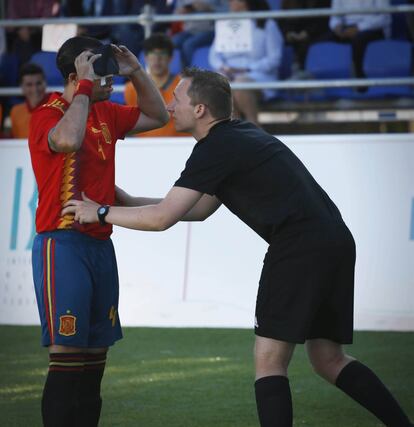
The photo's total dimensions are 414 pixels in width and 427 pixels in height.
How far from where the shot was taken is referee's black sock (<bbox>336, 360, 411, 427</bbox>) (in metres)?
5.02

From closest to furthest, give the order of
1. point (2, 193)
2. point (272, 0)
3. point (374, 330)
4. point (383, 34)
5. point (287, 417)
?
1. point (287, 417)
2. point (374, 330)
3. point (2, 193)
4. point (383, 34)
5. point (272, 0)

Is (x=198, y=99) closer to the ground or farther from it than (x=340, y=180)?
farther from it

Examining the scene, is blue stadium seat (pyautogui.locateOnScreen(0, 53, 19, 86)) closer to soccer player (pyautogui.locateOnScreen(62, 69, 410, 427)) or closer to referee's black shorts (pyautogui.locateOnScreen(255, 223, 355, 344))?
soccer player (pyautogui.locateOnScreen(62, 69, 410, 427))

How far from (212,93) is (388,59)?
7.08 metres

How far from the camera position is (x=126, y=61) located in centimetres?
543

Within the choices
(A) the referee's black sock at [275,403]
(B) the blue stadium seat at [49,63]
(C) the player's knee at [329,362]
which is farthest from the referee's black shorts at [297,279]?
(B) the blue stadium seat at [49,63]

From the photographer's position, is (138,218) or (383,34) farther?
(383,34)

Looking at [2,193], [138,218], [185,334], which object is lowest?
[185,334]

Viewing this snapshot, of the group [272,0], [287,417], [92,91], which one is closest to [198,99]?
[92,91]

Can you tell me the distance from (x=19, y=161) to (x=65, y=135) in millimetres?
5234

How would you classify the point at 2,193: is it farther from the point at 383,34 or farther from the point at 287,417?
the point at 287,417

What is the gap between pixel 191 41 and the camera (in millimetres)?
12039

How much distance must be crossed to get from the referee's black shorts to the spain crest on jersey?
2.77 feet

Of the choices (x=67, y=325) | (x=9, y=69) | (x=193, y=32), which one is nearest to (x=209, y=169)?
(x=67, y=325)
